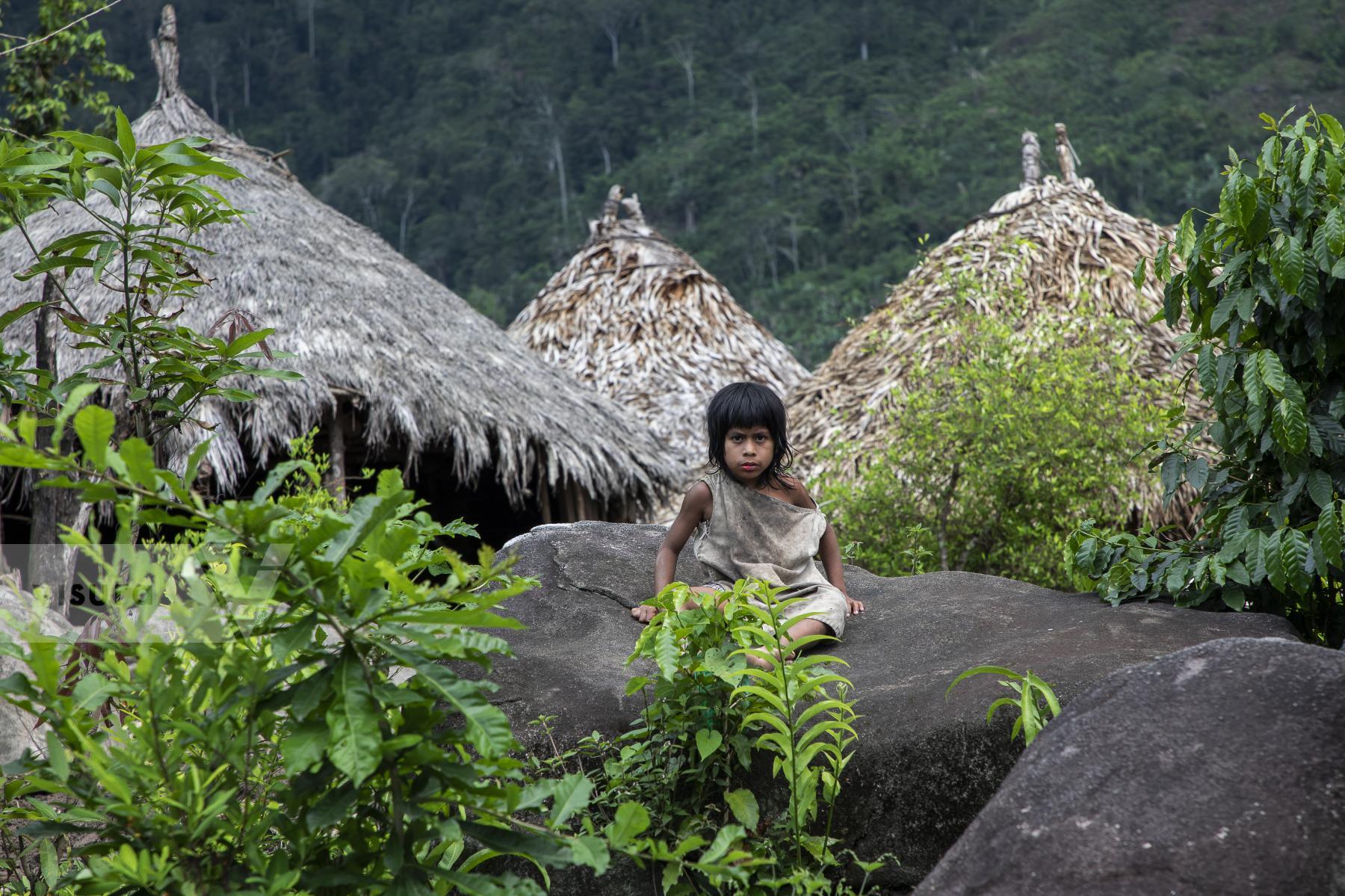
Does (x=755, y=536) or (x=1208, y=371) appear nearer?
(x=1208, y=371)

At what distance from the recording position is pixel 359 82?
2773 cm

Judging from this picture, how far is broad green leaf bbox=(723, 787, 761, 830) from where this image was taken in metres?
2.14

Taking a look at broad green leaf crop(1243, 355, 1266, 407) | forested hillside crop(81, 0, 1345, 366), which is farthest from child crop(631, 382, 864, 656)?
forested hillside crop(81, 0, 1345, 366)

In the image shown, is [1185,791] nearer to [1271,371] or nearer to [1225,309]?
[1271,371]

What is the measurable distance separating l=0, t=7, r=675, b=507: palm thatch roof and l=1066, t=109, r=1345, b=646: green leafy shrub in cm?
457

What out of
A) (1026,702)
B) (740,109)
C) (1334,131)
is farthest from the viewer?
Answer: (740,109)

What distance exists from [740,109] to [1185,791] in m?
25.5

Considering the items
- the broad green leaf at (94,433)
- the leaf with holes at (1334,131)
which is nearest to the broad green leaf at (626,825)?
the broad green leaf at (94,433)

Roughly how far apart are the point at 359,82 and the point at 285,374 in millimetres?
27401

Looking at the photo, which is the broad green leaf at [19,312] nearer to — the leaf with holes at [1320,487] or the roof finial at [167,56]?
the leaf with holes at [1320,487]

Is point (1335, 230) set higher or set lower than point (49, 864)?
higher

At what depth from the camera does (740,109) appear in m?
26.0

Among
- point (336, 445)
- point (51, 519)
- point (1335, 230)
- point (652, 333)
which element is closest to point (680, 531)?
point (1335, 230)

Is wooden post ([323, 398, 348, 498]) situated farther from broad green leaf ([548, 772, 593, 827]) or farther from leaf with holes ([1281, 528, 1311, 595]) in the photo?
broad green leaf ([548, 772, 593, 827])
